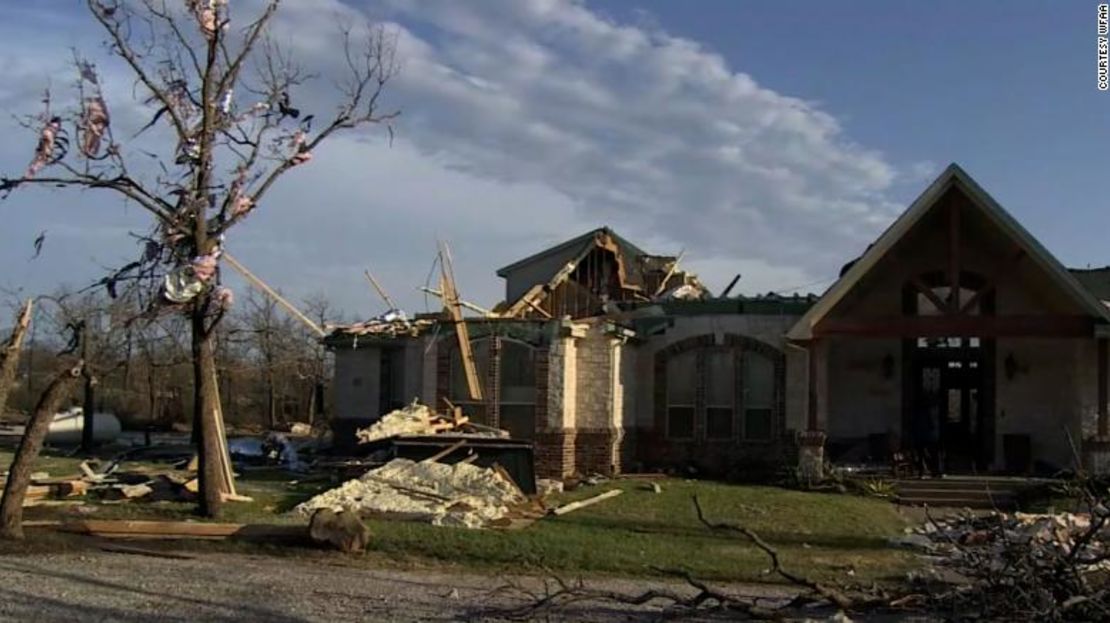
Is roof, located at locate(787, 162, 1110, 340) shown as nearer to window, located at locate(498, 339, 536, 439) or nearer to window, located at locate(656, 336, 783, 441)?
window, located at locate(656, 336, 783, 441)

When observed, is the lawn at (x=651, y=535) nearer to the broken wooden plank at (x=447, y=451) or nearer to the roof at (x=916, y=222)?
the broken wooden plank at (x=447, y=451)

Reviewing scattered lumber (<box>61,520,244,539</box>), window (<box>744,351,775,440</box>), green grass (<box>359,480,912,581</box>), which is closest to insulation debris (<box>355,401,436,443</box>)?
green grass (<box>359,480,912,581</box>)

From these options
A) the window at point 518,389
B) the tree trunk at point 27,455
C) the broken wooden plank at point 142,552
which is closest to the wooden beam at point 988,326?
the window at point 518,389

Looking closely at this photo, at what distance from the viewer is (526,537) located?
15070 millimetres

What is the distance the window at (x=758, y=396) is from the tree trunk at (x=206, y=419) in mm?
12191

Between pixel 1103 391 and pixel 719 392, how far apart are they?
24.5 feet

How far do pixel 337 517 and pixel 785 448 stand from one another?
13285 millimetres

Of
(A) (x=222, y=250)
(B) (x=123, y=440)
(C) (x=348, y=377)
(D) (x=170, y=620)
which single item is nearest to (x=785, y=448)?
Result: (C) (x=348, y=377)

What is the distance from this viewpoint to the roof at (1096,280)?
86.8ft

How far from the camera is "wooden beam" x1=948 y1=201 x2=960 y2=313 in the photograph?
22906 millimetres

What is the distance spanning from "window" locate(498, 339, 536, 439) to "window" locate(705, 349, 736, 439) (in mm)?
3960

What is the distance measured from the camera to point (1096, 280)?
27047 millimetres

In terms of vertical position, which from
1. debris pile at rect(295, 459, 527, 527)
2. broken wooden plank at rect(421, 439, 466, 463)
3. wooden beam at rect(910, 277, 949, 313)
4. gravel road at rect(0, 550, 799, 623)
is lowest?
gravel road at rect(0, 550, 799, 623)

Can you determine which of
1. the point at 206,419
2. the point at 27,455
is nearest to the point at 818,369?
the point at 206,419
